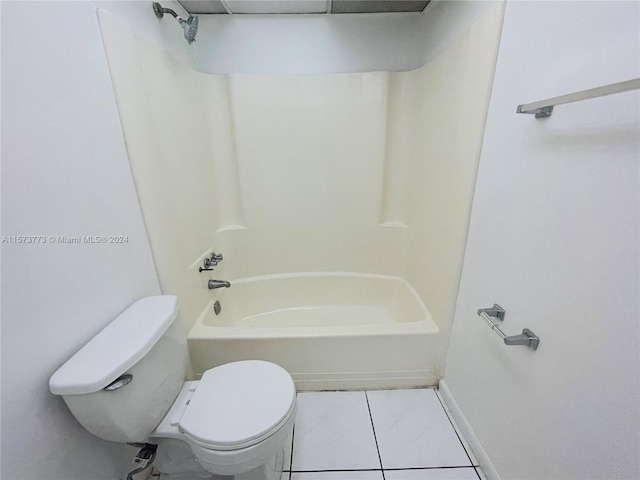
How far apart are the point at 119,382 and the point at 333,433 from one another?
3.27ft

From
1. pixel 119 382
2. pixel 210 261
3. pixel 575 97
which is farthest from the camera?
pixel 210 261

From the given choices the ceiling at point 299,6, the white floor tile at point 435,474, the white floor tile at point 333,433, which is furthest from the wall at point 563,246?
the ceiling at point 299,6

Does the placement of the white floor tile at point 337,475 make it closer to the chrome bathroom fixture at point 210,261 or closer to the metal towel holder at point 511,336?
the metal towel holder at point 511,336

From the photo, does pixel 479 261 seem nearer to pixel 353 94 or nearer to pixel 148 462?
pixel 353 94

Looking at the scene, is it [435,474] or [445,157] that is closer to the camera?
[435,474]

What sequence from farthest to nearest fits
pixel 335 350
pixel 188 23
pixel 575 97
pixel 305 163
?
pixel 305 163, pixel 335 350, pixel 188 23, pixel 575 97

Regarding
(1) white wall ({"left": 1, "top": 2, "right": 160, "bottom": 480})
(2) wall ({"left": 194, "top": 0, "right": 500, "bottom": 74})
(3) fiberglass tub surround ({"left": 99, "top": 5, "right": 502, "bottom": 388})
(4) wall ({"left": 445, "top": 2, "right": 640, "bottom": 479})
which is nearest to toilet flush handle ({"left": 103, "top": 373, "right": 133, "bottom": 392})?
(1) white wall ({"left": 1, "top": 2, "right": 160, "bottom": 480})

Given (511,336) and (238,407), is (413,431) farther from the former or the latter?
(238,407)

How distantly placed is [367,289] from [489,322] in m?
1.17

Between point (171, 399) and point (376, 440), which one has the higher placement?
point (171, 399)

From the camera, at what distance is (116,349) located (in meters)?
0.79

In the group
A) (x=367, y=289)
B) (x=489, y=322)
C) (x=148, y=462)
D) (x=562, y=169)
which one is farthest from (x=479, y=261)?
(x=148, y=462)

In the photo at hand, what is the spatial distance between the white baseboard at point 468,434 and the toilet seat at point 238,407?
847 millimetres

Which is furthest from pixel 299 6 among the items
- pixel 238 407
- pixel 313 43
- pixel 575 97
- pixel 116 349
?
pixel 238 407
